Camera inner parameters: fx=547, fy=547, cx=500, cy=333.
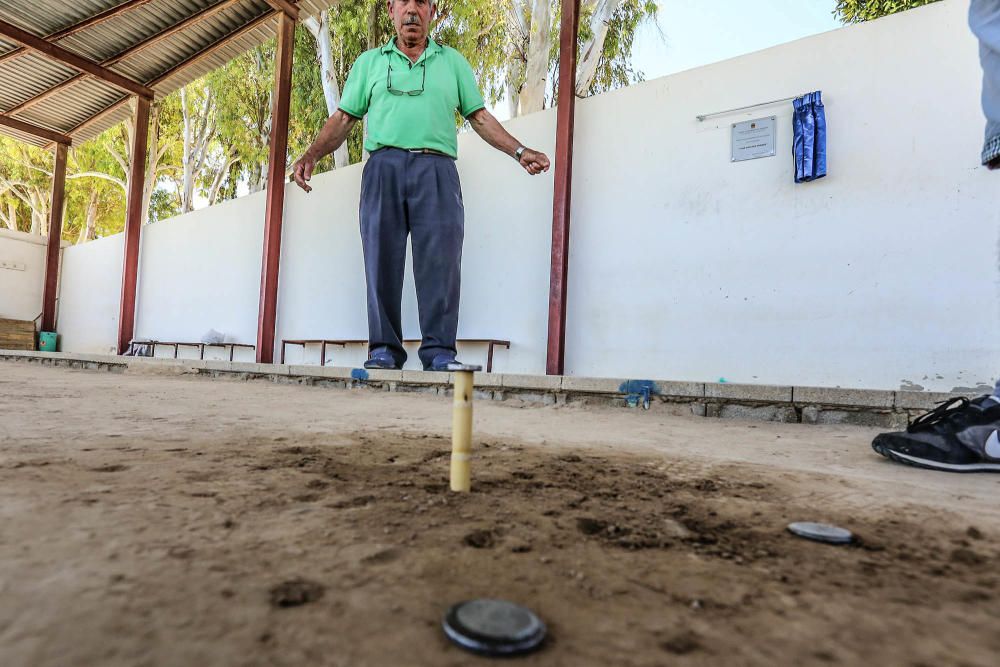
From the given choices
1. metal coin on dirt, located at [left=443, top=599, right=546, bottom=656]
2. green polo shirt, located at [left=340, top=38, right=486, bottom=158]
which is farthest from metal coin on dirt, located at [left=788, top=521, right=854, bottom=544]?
green polo shirt, located at [left=340, top=38, right=486, bottom=158]

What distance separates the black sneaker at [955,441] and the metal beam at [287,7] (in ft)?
24.9

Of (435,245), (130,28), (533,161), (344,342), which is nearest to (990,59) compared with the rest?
(533,161)

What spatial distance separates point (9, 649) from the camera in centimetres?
48

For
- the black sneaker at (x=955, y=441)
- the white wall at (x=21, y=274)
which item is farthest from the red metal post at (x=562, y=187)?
the white wall at (x=21, y=274)

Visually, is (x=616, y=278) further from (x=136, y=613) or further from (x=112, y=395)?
(x=136, y=613)

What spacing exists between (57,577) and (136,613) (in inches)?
5.8

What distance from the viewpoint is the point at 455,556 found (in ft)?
2.41

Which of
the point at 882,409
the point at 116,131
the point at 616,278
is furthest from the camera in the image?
the point at 116,131

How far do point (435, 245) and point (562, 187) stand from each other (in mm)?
1864

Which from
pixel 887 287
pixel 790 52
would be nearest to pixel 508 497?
pixel 887 287

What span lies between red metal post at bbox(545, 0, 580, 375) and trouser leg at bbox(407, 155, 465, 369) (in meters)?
1.50

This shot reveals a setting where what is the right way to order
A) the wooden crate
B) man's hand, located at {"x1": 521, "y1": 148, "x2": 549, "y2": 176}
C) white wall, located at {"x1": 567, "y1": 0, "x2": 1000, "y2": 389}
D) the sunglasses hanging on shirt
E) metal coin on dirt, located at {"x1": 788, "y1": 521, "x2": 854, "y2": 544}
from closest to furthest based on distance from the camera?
metal coin on dirt, located at {"x1": 788, "y1": 521, "x2": 854, "y2": 544}, man's hand, located at {"x1": 521, "y1": 148, "x2": 549, "y2": 176}, the sunglasses hanging on shirt, white wall, located at {"x1": 567, "y1": 0, "x2": 1000, "y2": 389}, the wooden crate

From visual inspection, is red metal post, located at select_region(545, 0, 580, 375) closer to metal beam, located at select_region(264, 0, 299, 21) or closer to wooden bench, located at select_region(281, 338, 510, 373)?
wooden bench, located at select_region(281, 338, 510, 373)

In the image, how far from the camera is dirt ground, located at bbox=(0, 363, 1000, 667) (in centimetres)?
52
